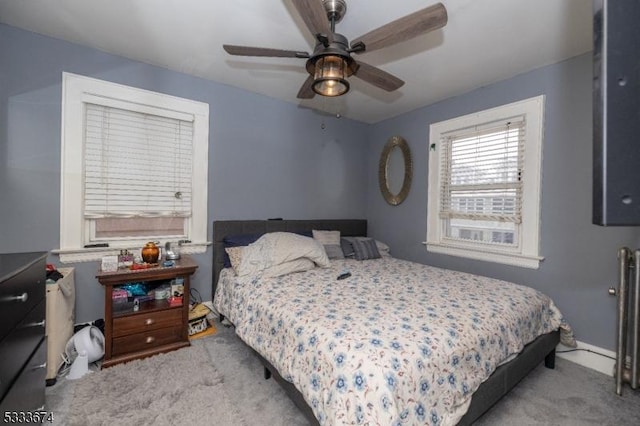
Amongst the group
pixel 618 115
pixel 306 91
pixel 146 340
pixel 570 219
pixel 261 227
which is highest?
pixel 306 91

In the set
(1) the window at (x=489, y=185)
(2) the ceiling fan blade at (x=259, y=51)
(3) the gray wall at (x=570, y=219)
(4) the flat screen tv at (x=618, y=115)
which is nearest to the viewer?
(4) the flat screen tv at (x=618, y=115)

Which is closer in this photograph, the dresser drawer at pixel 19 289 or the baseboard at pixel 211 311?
the dresser drawer at pixel 19 289

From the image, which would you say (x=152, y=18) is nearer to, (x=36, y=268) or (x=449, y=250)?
(x=36, y=268)

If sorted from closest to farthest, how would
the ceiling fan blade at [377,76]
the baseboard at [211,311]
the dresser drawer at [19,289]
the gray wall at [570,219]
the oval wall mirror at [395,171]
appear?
the dresser drawer at [19,289]
the ceiling fan blade at [377,76]
the gray wall at [570,219]
the baseboard at [211,311]
the oval wall mirror at [395,171]

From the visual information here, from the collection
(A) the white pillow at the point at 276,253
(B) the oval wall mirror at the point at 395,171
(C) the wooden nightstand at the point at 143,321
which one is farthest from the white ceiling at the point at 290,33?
(C) the wooden nightstand at the point at 143,321

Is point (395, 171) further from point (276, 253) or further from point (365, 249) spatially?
point (276, 253)

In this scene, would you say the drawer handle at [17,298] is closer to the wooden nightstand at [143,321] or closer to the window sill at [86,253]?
the wooden nightstand at [143,321]

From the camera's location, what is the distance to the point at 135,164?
256cm

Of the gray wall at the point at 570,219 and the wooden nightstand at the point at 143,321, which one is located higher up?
the gray wall at the point at 570,219

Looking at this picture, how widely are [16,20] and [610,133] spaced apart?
3.26 meters

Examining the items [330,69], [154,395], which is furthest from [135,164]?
[330,69]

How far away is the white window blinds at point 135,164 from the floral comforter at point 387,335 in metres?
1.09

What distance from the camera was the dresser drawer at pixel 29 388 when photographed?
1.13 m

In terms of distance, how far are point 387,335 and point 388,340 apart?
45 mm
